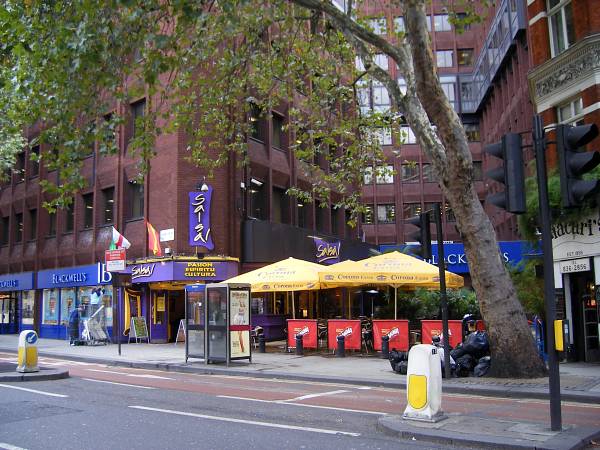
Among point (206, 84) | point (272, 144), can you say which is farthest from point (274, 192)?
point (206, 84)

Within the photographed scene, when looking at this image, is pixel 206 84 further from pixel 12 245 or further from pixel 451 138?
pixel 12 245

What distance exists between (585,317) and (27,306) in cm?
2803

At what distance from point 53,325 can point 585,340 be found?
24.4 meters

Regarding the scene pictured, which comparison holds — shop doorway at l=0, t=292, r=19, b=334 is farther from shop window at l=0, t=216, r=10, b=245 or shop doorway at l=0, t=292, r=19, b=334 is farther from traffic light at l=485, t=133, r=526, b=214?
traffic light at l=485, t=133, r=526, b=214

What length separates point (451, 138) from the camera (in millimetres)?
12508

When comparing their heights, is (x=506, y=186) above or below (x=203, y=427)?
above

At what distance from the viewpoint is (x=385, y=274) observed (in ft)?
58.9

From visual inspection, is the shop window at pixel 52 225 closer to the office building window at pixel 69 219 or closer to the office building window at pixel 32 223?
the office building window at pixel 69 219

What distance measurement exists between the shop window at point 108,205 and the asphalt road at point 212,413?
14565 millimetres

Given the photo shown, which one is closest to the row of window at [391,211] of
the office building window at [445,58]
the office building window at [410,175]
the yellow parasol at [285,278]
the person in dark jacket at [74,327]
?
the office building window at [410,175]

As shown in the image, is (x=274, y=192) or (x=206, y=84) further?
(x=274, y=192)

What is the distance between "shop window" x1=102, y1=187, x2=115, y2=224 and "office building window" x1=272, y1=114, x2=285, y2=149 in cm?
797

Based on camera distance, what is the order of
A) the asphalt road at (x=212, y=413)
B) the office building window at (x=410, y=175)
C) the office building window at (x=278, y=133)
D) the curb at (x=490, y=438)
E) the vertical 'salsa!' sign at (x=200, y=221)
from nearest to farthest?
the curb at (x=490, y=438) → the asphalt road at (x=212, y=413) → the vertical 'salsa!' sign at (x=200, y=221) → the office building window at (x=278, y=133) → the office building window at (x=410, y=175)

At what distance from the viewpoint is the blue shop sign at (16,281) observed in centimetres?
3219
